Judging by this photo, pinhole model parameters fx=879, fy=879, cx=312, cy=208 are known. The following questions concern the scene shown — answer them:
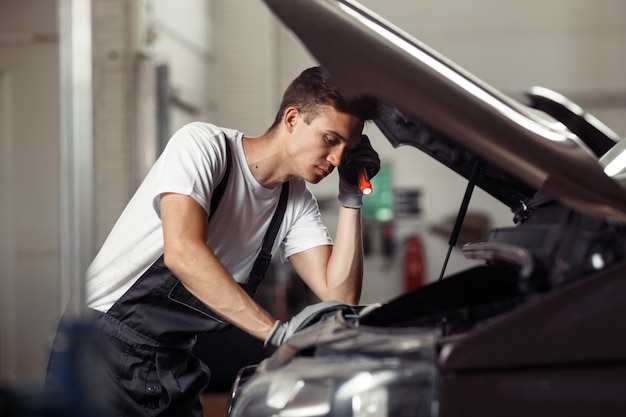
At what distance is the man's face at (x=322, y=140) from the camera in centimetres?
201

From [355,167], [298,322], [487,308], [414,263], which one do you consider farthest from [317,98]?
[414,263]

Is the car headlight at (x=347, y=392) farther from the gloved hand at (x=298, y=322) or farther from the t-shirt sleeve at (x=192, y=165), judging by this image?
the t-shirt sleeve at (x=192, y=165)

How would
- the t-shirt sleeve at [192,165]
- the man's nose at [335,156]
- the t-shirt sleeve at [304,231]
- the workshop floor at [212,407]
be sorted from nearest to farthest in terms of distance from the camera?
the t-shirt sleeve at [192,165], the man's nose at [335,156], the t-shirt sleeve at [304,231], the workshop floor at [212,407]

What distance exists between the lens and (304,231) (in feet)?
7.86

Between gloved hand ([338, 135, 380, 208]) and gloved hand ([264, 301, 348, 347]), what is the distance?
555 mm

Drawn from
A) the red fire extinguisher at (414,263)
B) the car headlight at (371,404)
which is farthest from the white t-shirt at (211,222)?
the red fire extinguisher at (414,263)

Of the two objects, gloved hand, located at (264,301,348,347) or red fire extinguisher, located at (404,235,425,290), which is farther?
red fire extinguisher, located at (404,235,425,290)

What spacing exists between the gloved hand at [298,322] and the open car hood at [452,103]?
0.51 meters

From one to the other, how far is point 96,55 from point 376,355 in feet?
20.2

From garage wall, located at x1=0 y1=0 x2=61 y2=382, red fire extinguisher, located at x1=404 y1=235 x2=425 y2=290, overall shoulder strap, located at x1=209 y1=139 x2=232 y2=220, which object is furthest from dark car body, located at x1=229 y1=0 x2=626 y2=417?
red fire extinguisher, located at x1=404 y1=235 x2=425 y2=290

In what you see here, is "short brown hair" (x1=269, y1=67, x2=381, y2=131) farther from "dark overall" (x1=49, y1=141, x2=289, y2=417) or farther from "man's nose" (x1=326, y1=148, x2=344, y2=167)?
"dark overall" (x1=49, y1=141, x2=289, y2=417)

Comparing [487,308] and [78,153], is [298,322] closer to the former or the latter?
[487,308]

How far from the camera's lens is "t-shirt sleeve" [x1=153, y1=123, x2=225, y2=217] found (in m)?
1.93

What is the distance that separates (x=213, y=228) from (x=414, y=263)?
7.10 m
